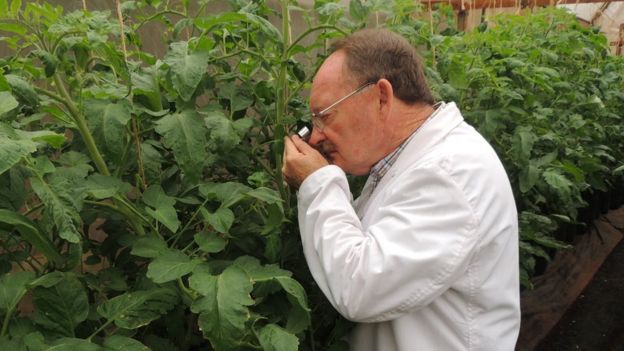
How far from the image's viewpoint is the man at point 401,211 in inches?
43.1

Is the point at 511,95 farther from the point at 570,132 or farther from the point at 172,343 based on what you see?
the point at 172,343

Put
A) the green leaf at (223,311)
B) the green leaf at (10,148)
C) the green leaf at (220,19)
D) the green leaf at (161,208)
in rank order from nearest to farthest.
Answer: the green leaf at (10,148) < the green leaf at (223,311) < the green leaf at (161,208) < the green leaf at (220,19)

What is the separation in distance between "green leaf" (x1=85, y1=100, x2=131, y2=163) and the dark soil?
267 cm

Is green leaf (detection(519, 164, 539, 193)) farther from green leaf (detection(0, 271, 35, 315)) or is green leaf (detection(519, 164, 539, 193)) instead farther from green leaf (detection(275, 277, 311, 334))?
green leaf (detection(0, 271, 35, 315))

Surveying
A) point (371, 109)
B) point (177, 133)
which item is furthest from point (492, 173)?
point (177, 133)

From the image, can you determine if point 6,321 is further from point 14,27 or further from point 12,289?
point 14,27

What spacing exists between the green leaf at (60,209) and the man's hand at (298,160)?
49 centimetres

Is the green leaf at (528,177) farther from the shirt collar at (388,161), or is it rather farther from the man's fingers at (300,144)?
the man's fingers at (300,144)

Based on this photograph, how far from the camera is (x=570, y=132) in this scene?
273cm

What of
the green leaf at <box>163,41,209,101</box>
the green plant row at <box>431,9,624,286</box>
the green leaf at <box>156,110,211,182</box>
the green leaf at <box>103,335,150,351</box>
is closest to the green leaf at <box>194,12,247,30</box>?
the green leaf at <box>163,41,209,101</box>

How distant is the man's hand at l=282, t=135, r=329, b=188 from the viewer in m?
1.25

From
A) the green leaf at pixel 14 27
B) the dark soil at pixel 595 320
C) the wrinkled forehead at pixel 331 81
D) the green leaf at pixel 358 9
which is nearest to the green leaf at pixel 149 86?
the green leaf at pixel 14 27

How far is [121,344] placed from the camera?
3.09ft

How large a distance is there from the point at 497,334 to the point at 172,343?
694 millimetres
